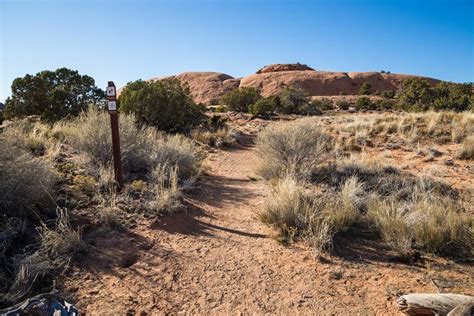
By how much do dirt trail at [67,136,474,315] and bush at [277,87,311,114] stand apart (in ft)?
67.5

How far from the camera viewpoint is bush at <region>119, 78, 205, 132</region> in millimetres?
12211

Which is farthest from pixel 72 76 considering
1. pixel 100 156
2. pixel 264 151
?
pixel 264 151

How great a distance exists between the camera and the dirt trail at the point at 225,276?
117 inches

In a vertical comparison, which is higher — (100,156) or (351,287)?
(100,156)

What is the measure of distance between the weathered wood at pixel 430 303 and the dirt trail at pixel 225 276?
18cm

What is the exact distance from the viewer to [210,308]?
2977 mm

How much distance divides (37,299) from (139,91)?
1077 cm

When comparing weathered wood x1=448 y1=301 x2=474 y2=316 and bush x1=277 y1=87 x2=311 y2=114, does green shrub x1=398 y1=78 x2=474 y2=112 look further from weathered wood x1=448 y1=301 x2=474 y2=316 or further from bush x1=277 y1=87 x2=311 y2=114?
weathered wood x1=448 y1=301 x2=474 y2=316

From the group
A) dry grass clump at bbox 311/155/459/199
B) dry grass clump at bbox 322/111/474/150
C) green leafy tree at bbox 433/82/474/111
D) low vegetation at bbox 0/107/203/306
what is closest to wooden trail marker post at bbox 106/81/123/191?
low vegetation at bbox 0/107/203/306

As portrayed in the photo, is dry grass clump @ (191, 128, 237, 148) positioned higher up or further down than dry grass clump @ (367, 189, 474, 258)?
higher up

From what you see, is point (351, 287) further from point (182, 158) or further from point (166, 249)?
point (182, 158)

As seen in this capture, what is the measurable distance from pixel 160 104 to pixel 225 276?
10.2 m

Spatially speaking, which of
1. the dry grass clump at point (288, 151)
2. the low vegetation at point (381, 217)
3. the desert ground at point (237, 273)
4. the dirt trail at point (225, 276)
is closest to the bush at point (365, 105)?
the dry grass clump at point (288, 151)

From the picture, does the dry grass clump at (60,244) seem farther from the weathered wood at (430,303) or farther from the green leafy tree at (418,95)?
the green leafy tree at (418,95)
